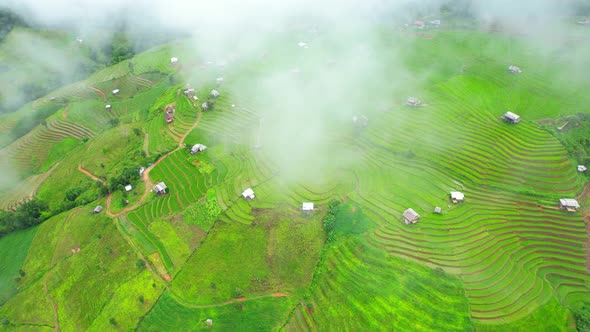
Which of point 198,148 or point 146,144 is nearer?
point 198,148

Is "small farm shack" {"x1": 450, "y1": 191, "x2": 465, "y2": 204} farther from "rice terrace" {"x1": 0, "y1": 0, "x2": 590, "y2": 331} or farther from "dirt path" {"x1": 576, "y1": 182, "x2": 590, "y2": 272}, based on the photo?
"dirt path" {"x1": 576, "y1": 182, "x2": 590, "y2": 272}

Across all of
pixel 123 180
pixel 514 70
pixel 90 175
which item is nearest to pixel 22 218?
pixel 90 175

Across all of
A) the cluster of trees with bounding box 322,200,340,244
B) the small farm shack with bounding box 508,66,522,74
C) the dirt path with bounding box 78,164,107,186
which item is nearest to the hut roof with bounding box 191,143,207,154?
the dirt path with bounding box 78,164,107,186

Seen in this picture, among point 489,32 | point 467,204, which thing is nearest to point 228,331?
point 467,204

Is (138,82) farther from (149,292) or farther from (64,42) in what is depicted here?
(149,292)

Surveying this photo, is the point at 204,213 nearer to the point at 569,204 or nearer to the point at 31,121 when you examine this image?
the point at 569,204

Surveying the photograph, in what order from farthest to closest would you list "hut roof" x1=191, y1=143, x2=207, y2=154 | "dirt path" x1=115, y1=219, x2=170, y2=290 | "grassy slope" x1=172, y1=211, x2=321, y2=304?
"hut roof" x1=191, y1=143, x2=207, y2=154 → "dirt path" x1=115, y1=219, x2=170, y2=290 → "grassy slope" x1=172, y1=211, x2=321, y2=304

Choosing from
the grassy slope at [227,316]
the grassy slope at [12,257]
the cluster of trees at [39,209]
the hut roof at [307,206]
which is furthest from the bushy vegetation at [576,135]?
the grassy slope at [12,257]

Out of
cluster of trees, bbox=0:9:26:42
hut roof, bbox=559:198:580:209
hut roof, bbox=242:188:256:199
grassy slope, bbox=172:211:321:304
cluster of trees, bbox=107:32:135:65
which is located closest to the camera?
grassy slope, bbox=172:211:321:304

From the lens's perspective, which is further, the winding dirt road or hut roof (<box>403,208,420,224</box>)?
the winding dirt road
